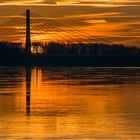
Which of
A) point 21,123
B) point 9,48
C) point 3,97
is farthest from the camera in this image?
point 9,48

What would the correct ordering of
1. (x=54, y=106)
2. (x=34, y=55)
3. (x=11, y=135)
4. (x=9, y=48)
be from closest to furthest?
(x=11, y=135)
(x=54, y=106)
(x=34, y=55)
(x=9, y=48)

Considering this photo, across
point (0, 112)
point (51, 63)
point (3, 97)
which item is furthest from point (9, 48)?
point (0, 112)

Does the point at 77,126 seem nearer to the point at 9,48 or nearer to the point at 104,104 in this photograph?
the point at 104,104

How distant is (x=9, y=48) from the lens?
112m

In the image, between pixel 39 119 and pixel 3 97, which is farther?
pixel 3 97

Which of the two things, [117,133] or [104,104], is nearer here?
[117,133]

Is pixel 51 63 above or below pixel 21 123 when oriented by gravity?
below

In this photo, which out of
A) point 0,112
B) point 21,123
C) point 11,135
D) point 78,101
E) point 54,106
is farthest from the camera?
point 78,101

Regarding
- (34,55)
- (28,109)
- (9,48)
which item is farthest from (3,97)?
(9,48)

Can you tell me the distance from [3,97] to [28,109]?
591 centimetres

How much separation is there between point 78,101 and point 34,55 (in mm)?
78412

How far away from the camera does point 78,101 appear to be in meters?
26.1

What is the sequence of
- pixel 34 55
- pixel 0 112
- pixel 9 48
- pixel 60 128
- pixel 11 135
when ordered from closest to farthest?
pixel 11 135 < pixel 60 128 < pixel 0 112 < pixel 34 55 < pixel 9 48

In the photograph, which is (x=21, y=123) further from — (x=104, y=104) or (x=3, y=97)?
(x=3, y=97)
